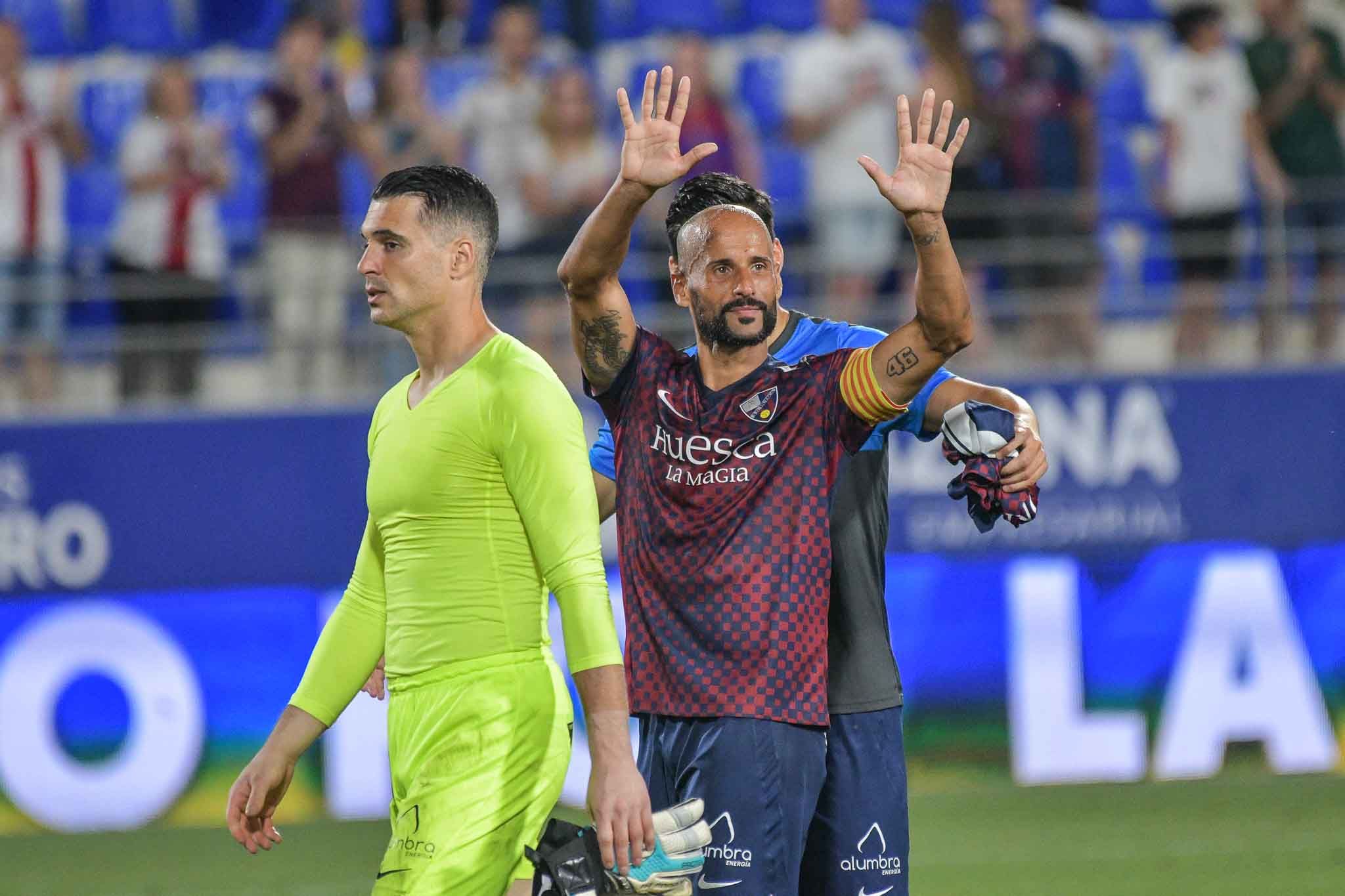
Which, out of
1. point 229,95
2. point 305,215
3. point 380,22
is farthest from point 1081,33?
point 229,95

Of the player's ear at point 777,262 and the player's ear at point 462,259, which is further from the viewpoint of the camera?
the player's ear at point 777,262

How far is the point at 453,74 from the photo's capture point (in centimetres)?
1148

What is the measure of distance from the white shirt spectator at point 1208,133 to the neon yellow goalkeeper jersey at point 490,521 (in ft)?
23.0

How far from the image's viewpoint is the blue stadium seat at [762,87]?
11.6m

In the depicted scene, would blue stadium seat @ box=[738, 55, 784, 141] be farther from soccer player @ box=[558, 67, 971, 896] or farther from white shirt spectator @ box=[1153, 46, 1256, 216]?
soccer player @ box=[558, 67, 971, 896]

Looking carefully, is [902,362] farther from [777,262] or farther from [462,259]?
[462,259]

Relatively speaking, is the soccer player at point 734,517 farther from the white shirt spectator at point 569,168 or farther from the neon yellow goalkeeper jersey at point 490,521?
the white shirt spectator at point 569,168

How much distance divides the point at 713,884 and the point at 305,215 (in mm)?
6699

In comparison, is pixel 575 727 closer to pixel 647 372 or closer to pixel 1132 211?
pixel 1132 211

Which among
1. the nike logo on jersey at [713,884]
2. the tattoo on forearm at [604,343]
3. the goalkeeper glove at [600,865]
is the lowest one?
the nike logo on jersey at [713,884]

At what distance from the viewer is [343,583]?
30.6ft

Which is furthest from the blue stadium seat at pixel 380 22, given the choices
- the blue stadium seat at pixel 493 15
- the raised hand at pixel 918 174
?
the raised hand at pixel 918 174

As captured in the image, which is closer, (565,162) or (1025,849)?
(1025,849)

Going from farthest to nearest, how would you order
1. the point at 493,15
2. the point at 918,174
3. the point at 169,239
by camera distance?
the point at 493,15 → the point at 169,239 → the point at 918,174
